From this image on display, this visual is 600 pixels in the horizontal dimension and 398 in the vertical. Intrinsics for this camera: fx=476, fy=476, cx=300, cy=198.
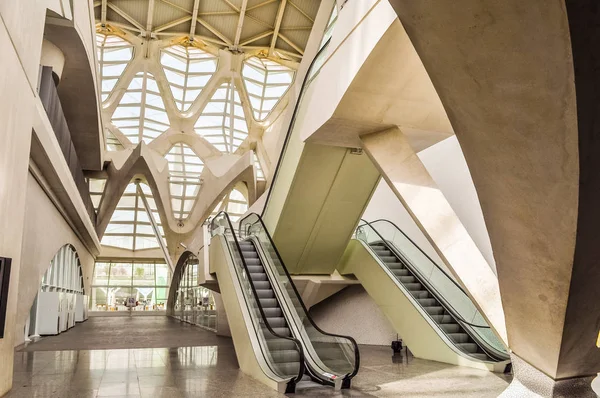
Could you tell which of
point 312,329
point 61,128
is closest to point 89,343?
point 61,128

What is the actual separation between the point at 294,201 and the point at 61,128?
7388mm

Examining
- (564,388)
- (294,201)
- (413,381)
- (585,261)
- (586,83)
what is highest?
(294,201)

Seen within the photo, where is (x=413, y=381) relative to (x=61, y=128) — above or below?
below

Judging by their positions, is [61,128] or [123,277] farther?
[123,277]

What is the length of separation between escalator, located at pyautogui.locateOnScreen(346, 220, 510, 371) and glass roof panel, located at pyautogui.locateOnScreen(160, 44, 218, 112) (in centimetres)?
3161

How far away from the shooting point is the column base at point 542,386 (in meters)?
4.01

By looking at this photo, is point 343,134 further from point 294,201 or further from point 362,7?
point 294,201

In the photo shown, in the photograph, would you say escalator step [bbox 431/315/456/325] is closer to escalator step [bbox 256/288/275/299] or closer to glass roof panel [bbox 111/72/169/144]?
escalator step [bbox 256/288/275/299]

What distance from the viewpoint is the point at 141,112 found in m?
41.1

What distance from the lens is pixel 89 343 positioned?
40.3 feet

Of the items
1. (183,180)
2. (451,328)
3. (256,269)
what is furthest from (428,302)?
(183,180)

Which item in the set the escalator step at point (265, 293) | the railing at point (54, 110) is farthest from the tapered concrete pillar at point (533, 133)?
the railing at point (54, 110)

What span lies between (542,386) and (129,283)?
4641cm

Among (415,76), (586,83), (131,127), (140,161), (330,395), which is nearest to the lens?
(586,83)
